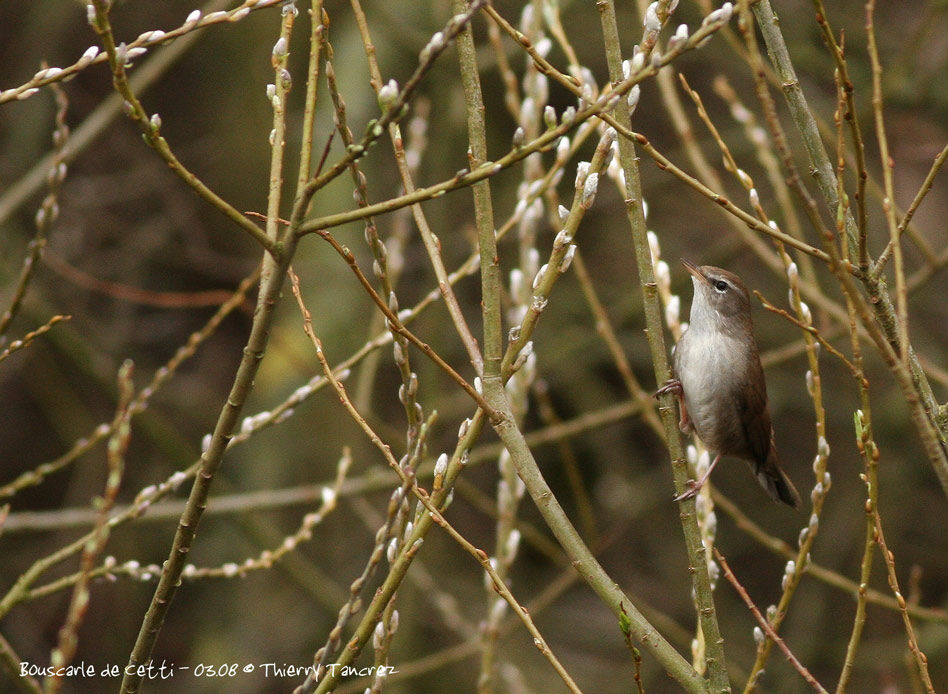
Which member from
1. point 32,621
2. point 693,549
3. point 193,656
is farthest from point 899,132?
point 32,621

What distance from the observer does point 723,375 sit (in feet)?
14.5

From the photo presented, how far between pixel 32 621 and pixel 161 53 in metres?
4.91

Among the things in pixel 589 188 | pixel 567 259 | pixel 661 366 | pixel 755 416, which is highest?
pixel 589 188

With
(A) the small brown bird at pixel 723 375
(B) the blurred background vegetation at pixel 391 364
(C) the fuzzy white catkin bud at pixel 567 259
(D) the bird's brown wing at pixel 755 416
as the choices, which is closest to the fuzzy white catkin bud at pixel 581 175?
(C) the fuzzy white catkin bud at pixel 567 259

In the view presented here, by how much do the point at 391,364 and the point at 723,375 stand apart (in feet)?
14.8

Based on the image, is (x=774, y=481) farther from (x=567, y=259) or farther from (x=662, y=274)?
(x=567, y=259)

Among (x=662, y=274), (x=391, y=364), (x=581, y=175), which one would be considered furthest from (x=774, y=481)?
(x=391, y=364)

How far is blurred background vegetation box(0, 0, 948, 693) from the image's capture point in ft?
23.4

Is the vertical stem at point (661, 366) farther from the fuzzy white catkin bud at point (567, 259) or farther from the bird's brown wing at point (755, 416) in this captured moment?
the bird's brown wing at point (755, 416)

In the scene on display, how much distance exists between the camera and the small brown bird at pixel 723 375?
439cm

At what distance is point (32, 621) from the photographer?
8273mm

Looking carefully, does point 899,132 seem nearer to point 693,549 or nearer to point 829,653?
point 829,653

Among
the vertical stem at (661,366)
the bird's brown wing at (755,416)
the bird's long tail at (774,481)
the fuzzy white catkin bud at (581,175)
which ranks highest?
the fuzzy white catkin bud at (581,175)

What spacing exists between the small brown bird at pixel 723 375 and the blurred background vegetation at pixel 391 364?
1.94m
